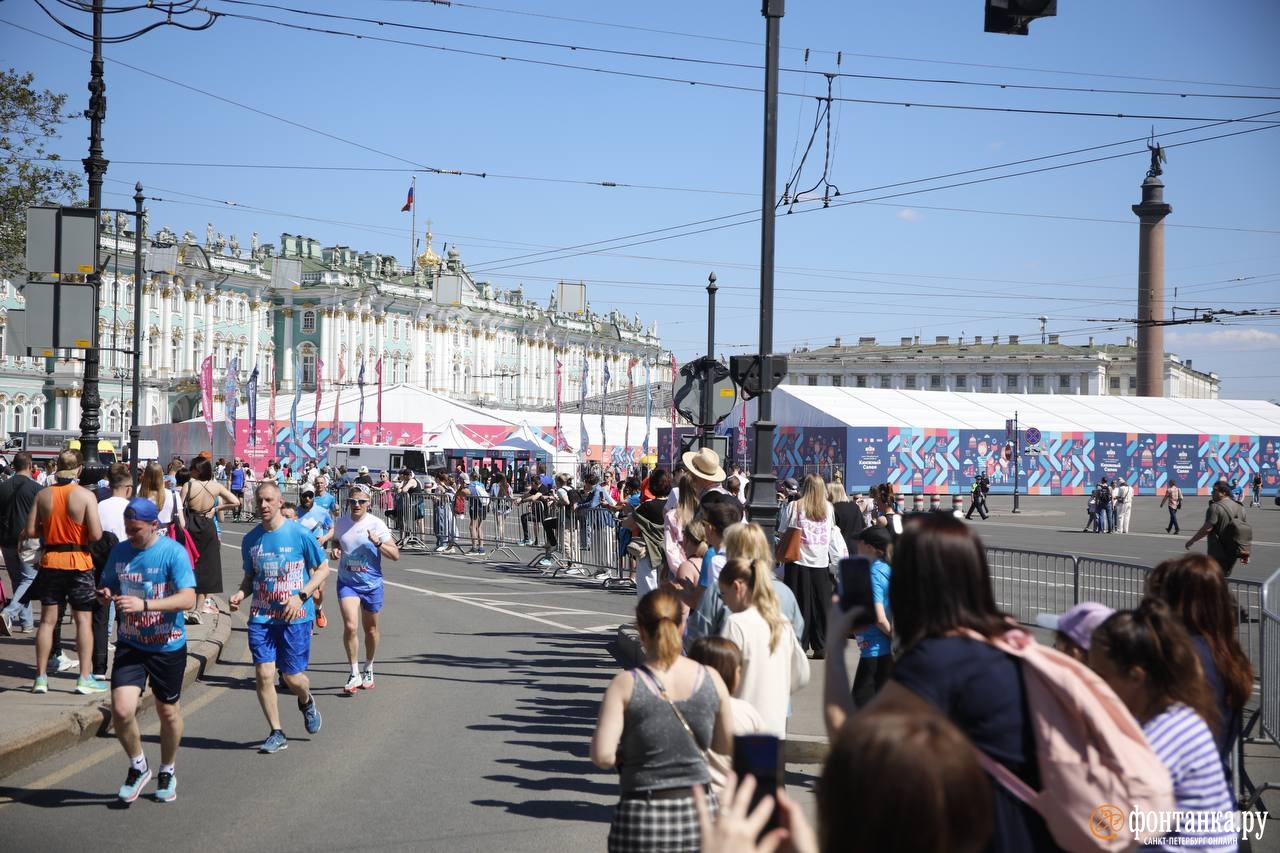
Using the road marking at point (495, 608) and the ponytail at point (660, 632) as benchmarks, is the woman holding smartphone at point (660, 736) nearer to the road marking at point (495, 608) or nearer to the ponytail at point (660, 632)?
the ponytail at point (660, 632)

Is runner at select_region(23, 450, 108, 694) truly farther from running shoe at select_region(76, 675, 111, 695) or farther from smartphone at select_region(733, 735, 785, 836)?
smartphone at select_region(733, 735, 785, 836)

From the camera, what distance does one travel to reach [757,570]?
5688 mm

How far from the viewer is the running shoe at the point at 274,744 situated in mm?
8508

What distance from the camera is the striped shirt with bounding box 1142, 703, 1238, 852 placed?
337 centimetres

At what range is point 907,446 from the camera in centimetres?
5484

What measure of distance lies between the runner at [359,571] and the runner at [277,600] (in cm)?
193

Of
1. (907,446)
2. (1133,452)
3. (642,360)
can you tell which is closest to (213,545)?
(907,446)

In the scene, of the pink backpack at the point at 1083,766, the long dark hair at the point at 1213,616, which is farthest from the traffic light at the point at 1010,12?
the pink backpack at the point at 1083,766

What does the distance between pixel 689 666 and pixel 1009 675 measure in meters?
1.68

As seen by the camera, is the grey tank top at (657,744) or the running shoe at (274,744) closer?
the grey tank top at (657,744)

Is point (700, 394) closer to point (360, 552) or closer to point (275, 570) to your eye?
point (360, 552)

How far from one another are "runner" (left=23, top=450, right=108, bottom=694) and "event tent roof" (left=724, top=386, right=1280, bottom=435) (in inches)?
1732

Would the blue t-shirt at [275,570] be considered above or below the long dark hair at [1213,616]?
below

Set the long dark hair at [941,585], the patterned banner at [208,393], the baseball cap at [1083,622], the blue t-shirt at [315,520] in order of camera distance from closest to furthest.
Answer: the long dark hair at [941,585], the baseball cap at [1083,622], the blue t-shirt at [315,520], the patterned banner at [208,393]
